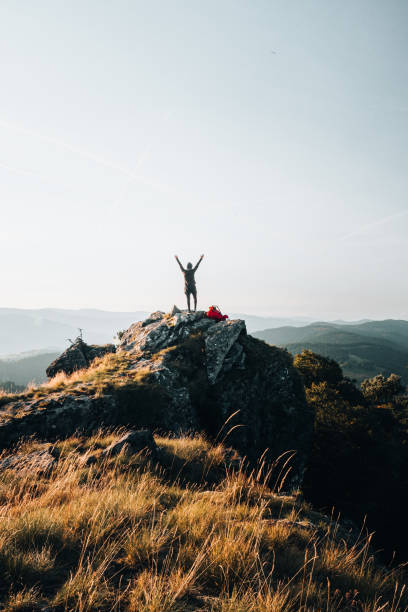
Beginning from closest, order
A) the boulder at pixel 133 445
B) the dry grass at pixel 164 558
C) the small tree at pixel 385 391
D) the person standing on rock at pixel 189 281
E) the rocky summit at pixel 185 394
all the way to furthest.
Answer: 1. the dry grass at pixel 164 558
2. the boulder at pixel 133 445
3. the rocky summit at pixel 185 394
4. the person standing on rock at pixel 189 281
5. the small tree at pixel 385 391

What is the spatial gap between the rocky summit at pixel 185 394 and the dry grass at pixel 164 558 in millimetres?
4486

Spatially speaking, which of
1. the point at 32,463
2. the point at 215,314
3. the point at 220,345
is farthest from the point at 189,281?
the point at 32,463

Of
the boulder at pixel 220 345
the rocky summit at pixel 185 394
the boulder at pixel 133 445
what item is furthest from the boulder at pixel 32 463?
the boulder at pixel 220 345

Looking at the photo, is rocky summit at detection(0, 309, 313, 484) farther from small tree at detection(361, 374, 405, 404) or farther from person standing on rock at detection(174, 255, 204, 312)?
small tree at detection(361, 374, 405, 404)

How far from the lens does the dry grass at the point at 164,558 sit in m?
2.37

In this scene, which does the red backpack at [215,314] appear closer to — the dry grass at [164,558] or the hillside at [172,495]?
the hillside at [172,495]

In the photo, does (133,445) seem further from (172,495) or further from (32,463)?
(32,463)

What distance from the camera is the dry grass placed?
237cm

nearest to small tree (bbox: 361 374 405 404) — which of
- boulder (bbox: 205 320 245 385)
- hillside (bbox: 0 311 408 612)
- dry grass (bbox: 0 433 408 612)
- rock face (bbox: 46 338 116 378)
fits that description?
hillside (bbox: 0 311 408 612)

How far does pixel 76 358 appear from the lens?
16.6m

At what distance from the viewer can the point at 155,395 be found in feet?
35.1

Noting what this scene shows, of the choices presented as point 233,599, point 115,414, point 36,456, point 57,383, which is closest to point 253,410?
point 115,414

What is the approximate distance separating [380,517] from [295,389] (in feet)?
51.2

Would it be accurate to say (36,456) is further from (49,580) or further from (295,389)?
(295,389)
